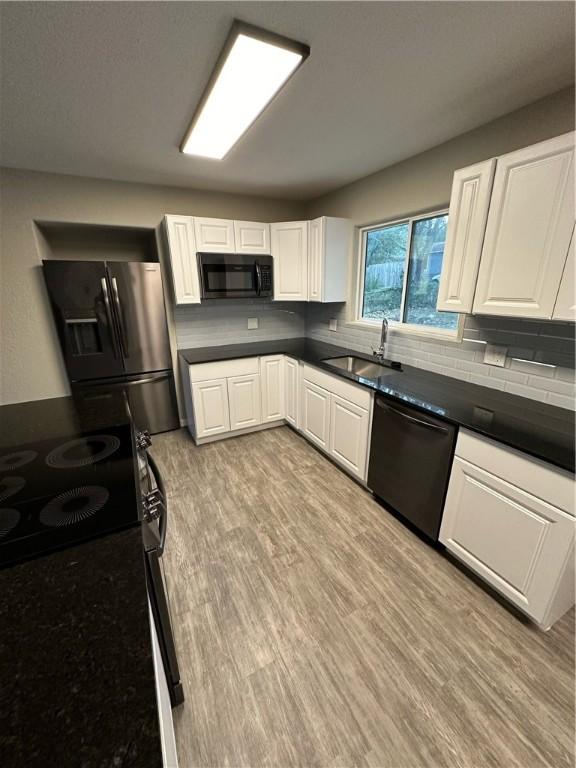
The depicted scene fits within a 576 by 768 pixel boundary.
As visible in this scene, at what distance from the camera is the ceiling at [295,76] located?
109 centimetres

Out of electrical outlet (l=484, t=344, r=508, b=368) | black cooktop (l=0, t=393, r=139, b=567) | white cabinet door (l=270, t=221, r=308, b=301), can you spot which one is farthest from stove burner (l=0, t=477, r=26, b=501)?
white cabinet door (l=270, t=221, r=308, b=301)

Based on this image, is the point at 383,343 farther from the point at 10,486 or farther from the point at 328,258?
the point at 10,486

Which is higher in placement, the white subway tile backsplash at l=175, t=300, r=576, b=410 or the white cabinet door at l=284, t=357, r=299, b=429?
the white subway tile backsplash at l=175, t=300, r=576, b=410

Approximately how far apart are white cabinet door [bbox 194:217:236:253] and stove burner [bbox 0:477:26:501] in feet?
7.86

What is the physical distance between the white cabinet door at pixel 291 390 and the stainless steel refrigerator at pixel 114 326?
4.11 feet

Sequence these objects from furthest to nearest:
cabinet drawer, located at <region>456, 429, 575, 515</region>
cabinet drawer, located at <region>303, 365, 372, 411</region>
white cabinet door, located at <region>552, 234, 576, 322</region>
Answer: cabinet drawer, located at <region>303, 365, 372, 411</region>, white cabinet door, located at <region>552, 234, 576, 322</region>, cabinet drawer, located at <region>456, 429, 575, 515</region>

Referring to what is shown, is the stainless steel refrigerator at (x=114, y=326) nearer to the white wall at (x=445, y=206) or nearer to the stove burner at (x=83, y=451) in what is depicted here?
the stove burner at (x=83, y=451)

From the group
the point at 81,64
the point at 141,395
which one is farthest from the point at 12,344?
the point at 81,64

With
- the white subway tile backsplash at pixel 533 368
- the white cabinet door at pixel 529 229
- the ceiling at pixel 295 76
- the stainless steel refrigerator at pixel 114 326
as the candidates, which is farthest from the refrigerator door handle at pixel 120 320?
the white subway tile backsplash at pixel 533 368

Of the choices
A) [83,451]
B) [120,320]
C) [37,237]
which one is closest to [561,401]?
[83,451]

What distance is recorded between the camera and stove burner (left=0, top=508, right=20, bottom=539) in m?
0.87

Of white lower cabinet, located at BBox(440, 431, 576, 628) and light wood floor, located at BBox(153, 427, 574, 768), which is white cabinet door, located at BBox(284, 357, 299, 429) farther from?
white lower cabinet, located at BBox(440, 431, 576, 628)

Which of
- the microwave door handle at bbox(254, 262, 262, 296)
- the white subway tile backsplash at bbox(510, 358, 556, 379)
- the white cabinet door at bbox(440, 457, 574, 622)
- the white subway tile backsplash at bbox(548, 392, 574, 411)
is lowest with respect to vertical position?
the white cabinet door at bbox(440, 457, 574, 622)

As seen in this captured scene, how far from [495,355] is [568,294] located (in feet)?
2.04
